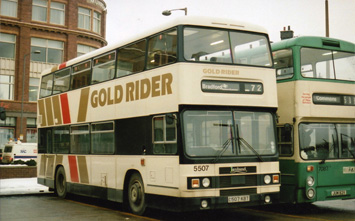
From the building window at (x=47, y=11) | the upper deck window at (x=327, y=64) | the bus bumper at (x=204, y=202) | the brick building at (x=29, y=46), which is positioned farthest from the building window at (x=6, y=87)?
the upper deck window at (x=327, y=64)

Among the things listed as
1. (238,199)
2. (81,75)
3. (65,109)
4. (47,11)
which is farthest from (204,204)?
(47,11)

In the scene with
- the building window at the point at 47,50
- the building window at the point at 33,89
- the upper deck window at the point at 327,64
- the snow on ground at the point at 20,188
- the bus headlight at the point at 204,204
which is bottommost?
the snow on ground at the point at 20,188

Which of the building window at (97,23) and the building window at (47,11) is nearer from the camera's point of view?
the building window at (47,11)

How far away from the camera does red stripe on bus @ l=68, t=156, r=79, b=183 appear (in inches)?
614

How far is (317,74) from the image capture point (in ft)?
41.1

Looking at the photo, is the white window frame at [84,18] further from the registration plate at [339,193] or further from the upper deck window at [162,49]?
the registration plate at [339,193]

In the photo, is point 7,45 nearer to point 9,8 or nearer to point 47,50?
point 9,8

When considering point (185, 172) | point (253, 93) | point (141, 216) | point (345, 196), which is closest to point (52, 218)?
point (141, 216)

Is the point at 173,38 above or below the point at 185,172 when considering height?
above

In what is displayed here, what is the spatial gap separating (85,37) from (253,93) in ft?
138

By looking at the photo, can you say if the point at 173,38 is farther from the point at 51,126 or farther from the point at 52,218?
the point at 51,126

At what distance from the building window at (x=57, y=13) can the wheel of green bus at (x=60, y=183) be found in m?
34.3

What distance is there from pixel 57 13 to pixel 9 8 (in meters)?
4.70

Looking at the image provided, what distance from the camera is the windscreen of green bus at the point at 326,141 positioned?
12086 mm
